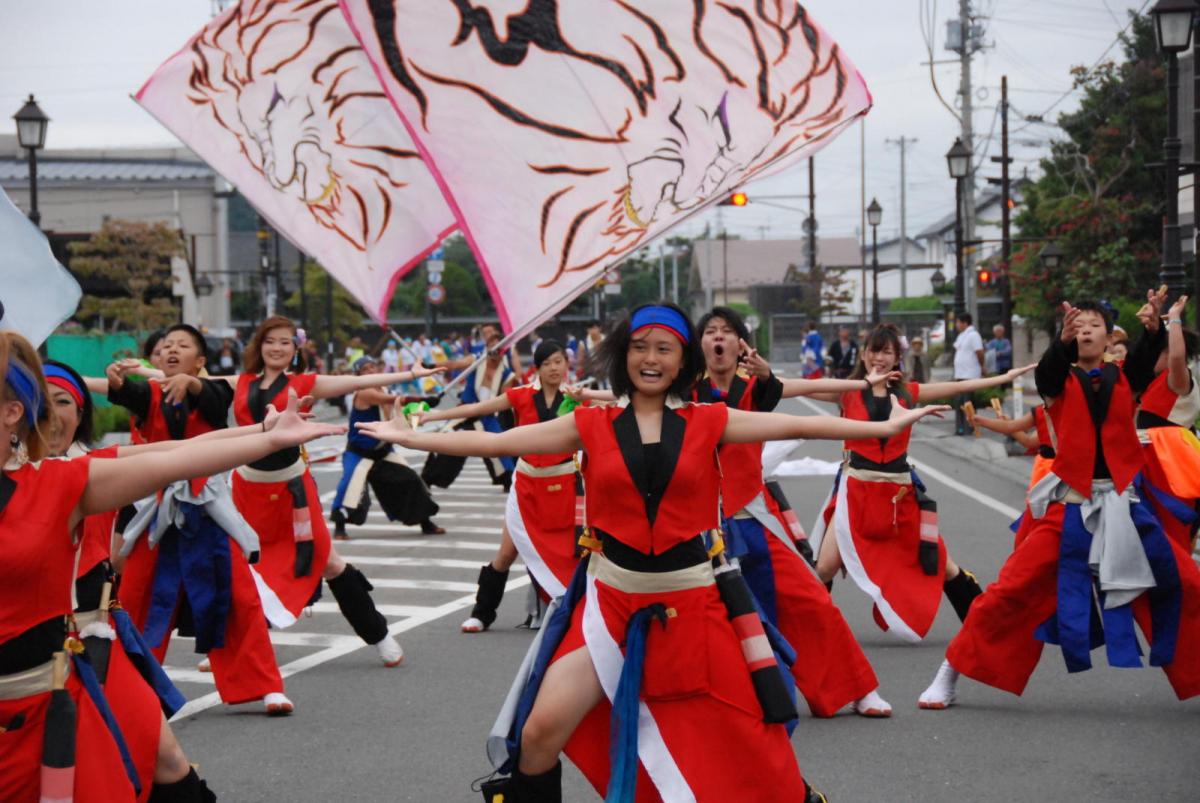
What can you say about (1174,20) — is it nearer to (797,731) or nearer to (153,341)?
(797,731)

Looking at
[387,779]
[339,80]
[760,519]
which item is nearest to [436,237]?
[339,80]

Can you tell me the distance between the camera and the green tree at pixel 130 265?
142 ft

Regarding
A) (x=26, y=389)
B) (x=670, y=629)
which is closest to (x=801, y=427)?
(x=670, y=629)

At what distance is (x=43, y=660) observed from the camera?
4.15 metres

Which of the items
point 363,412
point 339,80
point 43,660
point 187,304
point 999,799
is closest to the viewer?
point 43,660

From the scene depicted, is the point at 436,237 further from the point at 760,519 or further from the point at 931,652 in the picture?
the point at 931,652

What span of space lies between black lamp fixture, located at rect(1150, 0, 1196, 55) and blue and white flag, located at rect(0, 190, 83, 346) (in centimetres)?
1410

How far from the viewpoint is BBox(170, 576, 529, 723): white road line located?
7.90 metres

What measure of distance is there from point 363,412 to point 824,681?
911cm

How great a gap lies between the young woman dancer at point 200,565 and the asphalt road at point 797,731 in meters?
0.30

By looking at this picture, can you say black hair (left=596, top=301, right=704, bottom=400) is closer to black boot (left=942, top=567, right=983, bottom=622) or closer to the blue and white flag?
the blue and white flag

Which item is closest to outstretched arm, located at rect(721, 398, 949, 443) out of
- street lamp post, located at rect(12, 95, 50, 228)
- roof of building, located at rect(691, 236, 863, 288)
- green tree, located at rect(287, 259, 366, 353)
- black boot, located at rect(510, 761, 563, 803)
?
black boot, located at rect(510, 761, 563, 803)

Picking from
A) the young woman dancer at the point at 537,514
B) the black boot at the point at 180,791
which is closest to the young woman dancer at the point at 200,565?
the young woman dancer at the point at 537,514

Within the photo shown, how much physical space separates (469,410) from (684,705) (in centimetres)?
388
